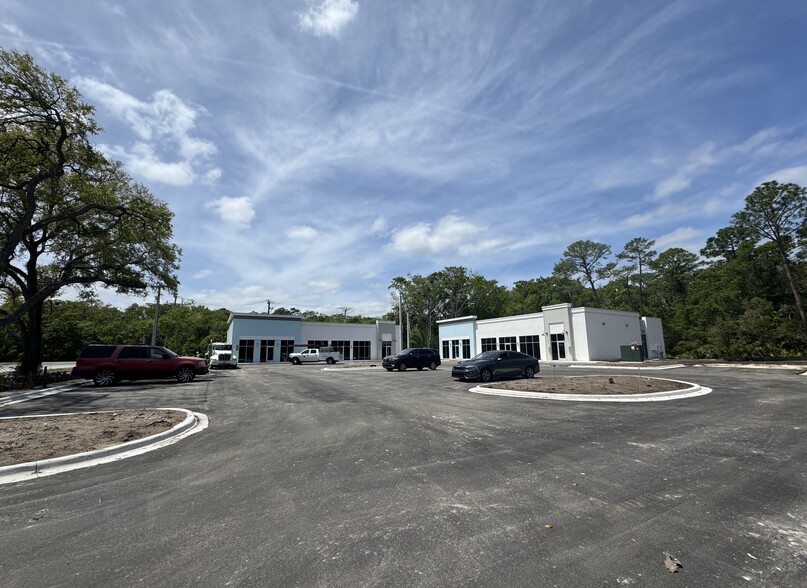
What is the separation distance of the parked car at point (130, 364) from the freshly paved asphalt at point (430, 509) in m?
15.4

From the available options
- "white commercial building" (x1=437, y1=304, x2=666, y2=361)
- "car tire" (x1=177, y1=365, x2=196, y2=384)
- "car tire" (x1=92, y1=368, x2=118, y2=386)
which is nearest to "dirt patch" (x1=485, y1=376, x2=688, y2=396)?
"car tire" (x1=177, y1=365, x2=196, y2=384)

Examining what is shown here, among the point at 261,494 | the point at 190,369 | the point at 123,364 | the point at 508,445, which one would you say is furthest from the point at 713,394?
the point at 123,364

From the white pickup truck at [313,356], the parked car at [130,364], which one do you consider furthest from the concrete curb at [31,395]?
the white pickup truck at [313,356]

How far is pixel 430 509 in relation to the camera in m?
4.40

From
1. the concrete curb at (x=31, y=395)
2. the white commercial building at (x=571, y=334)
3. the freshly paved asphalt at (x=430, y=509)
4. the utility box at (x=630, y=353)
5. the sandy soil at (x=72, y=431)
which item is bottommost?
the freshly paved asphalt at (x=430, y=509)

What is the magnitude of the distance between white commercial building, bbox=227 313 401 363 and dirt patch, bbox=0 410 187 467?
39.6 m

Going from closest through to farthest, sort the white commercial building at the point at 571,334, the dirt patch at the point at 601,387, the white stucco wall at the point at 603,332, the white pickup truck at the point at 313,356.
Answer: the dirt patch at the point at 601,387
the white stucco wall at the point at 603,332
the white commercial building at the point at 571,334
the white pickup truck at the point at 313,356

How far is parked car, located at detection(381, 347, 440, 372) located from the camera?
29.1 metres

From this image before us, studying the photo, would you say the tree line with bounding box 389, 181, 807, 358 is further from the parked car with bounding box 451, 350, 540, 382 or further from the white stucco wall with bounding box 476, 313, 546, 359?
the parked car with bounding box 451, 350, 540, 382

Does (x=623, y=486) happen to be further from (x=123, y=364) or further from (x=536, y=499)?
(x=123, y=364)

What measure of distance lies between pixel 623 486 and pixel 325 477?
3.99 metres

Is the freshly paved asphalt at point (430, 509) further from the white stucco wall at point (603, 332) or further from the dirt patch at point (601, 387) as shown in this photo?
the white stucco wall at point (603, 332)

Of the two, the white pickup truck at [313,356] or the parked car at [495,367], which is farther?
the white pickup truck at [313,356]

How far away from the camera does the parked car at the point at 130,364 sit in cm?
1948
